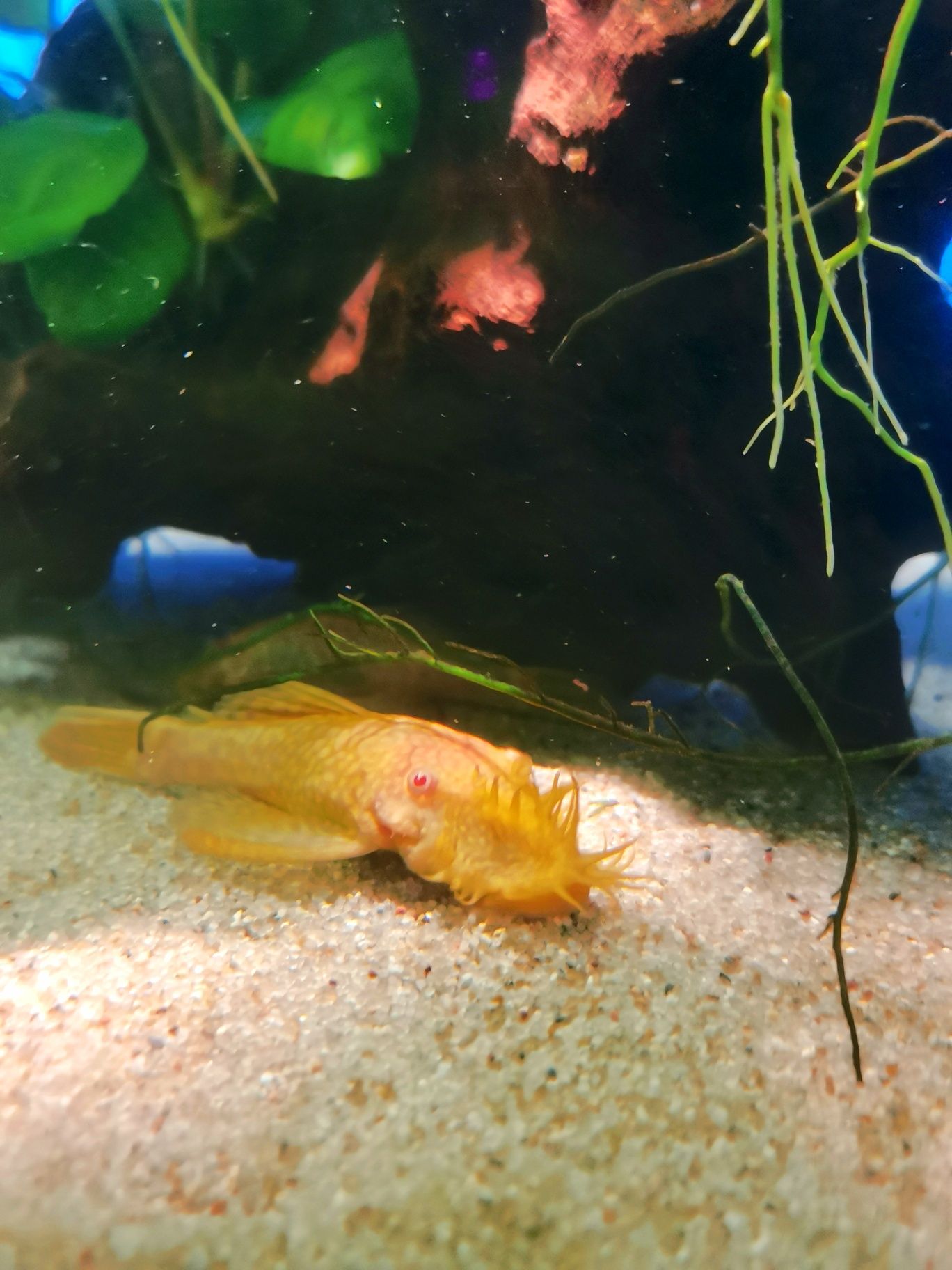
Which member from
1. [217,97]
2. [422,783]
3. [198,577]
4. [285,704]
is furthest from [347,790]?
[217,97]

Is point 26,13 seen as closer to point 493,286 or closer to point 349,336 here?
point 349,336

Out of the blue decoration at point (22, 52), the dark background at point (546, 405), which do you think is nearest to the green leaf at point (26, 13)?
the blue decoration at point (22, 52)

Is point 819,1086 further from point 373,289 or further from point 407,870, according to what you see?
point 373,289

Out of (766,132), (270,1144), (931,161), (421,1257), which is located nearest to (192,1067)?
(270,1144)

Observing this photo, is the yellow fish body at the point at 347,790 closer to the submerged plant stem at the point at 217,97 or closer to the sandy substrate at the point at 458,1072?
the sandy substrate at the point at 458,1072

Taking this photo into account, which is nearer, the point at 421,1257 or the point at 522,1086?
the point at 421,1257

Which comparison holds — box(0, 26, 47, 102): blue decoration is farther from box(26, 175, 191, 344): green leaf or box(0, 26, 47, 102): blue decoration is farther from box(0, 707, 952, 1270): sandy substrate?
box(0, 707, 952, 1270): sandy substrate
